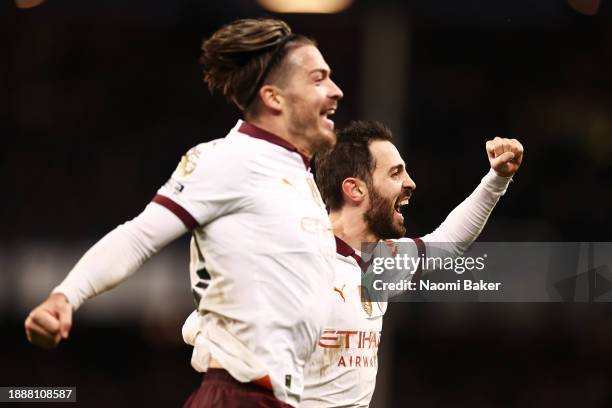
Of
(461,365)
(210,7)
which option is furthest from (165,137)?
(461,365)

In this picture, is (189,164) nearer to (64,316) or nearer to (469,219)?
(64,316)

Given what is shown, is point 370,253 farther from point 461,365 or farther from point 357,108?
point 461,365

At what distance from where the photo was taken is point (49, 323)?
255cm

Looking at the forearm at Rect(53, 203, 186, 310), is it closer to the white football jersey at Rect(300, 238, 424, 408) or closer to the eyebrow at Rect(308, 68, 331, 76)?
the eyebrow at Rect(308, 68, 331, 76)

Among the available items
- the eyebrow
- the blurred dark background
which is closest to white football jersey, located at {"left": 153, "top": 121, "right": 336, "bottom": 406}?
the eyebrow

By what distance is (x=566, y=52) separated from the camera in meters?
7.61

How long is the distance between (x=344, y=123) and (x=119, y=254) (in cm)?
405

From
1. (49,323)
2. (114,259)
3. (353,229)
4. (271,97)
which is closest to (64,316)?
(49,323)

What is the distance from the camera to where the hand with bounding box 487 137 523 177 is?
3939mm

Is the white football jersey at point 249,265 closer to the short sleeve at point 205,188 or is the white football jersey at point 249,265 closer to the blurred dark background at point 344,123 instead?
the short sleeve at point 205,188

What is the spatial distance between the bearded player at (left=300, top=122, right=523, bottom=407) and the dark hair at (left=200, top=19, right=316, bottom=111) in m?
0.93

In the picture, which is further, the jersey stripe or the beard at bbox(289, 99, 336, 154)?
the beard at bbox(289, 99, 336, 154)

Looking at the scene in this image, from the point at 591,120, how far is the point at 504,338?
5.27 ft

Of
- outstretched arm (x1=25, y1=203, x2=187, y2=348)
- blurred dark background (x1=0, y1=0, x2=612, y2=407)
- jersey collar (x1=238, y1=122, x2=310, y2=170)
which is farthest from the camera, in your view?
blurred dark background (x1=0, y1=0, x2=612, y2=407)
